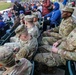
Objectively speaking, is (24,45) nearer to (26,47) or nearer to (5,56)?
(26,47)

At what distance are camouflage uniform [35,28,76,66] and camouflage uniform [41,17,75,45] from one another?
44 cm

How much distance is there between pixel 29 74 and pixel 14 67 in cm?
31

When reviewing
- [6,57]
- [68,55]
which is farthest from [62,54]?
[6,57]

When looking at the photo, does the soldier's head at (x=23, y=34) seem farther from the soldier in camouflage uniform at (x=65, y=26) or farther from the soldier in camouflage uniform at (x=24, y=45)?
the soldier in camouflage uniform at (x=65, y=26)

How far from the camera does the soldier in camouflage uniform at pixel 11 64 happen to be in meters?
2.85

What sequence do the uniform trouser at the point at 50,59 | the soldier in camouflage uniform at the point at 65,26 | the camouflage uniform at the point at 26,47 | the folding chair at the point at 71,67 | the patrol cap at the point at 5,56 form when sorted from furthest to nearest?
the soldier in camouflage uniform at the point at 65,26 → the uniform trouser at the point at 50,59 → the camouflage uniform at the point at 26,47 → the folding chair at the point at 71,67 → the patrol cap at the point at 5,56

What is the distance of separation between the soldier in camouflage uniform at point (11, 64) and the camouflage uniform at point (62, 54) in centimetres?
87

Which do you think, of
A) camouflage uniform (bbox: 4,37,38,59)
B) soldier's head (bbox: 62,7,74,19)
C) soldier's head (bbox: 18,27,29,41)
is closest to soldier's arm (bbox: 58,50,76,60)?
camouflage uniform (bbox: 4,37,38,59)

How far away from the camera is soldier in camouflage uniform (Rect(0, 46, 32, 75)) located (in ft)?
9.35

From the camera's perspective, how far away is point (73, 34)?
3898 mm

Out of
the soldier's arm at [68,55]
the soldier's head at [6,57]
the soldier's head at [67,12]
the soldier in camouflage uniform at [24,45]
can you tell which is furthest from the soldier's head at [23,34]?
the soldier's head at [6,57]

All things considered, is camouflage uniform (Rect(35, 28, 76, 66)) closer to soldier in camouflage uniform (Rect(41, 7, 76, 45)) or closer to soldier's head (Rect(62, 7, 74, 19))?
soldier in camouflage uniform (Rect(41, 7, 76, 45))

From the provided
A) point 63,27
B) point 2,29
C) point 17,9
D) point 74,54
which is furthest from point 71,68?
point 17,9

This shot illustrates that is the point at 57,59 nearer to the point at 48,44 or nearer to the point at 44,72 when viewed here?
the point at 44,72
